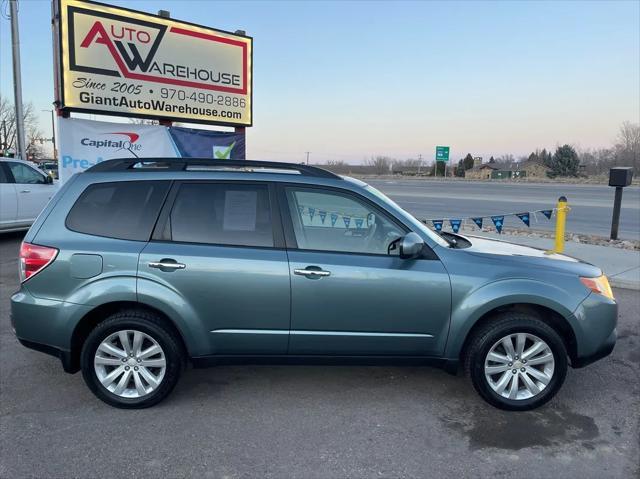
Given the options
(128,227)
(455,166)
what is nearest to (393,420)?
(128,227)

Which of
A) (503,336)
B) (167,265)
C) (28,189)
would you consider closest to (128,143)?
(28,189)

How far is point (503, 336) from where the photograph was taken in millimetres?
3607

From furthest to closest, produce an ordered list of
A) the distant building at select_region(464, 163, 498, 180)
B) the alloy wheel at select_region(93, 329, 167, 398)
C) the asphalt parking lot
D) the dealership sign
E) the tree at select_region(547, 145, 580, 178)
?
1. the distant building at select_region(464, 163, 498, 180)
2. the tree at select_region(547, 145, 580, 178)
3. the dealership sign
4. the alloy wheel at select_region(93, 329, 167, 398)
5. the asphalt parking lot

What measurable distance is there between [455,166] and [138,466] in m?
104

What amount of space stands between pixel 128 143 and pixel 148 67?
1.42m

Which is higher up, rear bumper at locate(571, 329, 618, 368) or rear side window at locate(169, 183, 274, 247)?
rear side window at locate(169, 183, 274, 247)

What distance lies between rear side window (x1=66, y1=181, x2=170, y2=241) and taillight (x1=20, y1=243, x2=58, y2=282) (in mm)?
225

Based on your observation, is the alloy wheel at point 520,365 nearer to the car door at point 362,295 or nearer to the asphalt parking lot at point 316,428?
the asphalt parking lot at point 316,428

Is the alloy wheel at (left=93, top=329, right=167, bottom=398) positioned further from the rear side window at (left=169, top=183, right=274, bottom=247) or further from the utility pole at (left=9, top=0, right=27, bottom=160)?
Result: the utility pole at (left=9, top=0, right=27, bottom=160)

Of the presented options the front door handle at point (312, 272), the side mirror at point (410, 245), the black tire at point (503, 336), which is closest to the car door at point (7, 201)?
the front door handle at point (312, 272)

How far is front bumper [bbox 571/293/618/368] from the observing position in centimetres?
363

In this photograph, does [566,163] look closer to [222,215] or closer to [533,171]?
[533,171]

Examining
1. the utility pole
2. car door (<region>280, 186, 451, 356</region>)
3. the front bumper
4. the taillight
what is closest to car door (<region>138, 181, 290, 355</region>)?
car door (<region>280, 186, 451, 356</region>)

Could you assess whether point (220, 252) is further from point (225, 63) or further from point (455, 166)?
point (455, 166)
